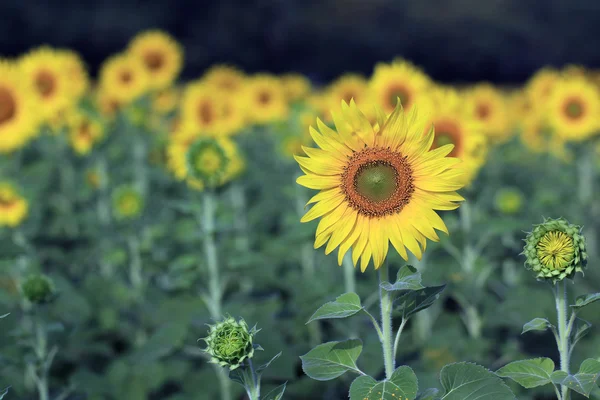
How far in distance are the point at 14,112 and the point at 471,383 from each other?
395 cm

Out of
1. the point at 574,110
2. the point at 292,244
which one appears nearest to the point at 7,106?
the point at 292,244

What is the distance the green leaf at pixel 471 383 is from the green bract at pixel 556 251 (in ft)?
0.84

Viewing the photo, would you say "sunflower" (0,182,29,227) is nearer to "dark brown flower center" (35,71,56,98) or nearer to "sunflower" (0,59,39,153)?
"sunflower" (0,59,39,153)

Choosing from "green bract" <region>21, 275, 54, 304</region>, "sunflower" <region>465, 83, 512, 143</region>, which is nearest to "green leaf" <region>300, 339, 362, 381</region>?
"green bract" <region>21, 275, 54, 304</region>

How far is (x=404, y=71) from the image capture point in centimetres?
445

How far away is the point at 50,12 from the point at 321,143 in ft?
55.6

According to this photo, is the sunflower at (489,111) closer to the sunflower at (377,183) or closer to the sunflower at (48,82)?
the sunflower at (48,82)

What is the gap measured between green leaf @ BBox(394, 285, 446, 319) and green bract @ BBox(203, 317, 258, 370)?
0.38 metres

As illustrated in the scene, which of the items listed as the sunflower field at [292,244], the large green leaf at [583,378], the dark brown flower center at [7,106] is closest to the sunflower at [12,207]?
the sunflower field at [292,244]

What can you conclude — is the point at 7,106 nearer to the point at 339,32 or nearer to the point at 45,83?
the point at 45,83

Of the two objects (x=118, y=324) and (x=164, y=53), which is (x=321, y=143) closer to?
(x=118, y=324)

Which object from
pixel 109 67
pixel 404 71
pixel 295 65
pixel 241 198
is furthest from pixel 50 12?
pixel 404 71

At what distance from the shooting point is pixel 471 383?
1852mm

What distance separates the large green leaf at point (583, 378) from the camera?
67.0 inches
